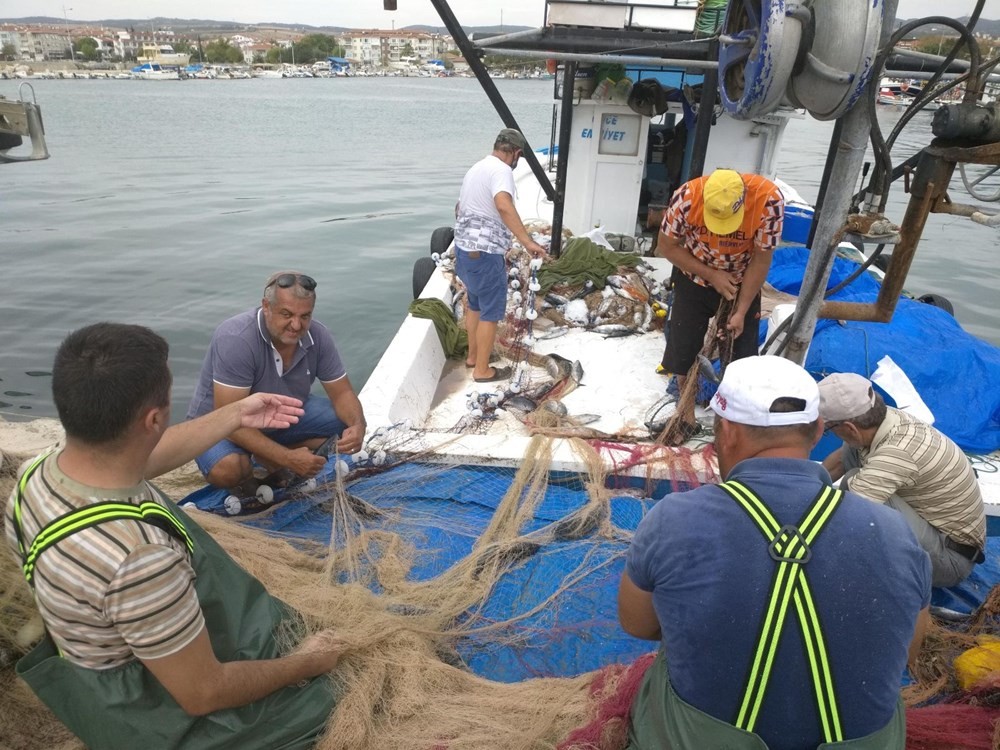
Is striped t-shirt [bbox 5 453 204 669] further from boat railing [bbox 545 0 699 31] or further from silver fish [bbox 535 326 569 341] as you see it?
boat railing [bbox 545 0 699 31]

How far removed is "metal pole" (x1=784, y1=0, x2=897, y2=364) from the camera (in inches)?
102

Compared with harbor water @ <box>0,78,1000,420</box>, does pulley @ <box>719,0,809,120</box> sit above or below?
above

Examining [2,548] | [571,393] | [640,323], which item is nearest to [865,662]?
[2,548]

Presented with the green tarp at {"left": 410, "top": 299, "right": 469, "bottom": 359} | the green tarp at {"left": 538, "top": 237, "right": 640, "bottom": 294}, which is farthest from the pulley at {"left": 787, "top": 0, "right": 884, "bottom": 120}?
the green tarp at {"left": 538, "top": 237, "right": 640, "bottom": 294}

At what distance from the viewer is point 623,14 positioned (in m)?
5.96

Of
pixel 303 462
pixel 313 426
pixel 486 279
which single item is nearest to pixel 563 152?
pixel 486 279

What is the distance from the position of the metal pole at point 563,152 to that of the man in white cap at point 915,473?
4.68 m

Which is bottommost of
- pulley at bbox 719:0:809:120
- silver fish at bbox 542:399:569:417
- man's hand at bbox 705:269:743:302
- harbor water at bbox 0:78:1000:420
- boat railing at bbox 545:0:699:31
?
harbor water at bbox 0:78:1000:420

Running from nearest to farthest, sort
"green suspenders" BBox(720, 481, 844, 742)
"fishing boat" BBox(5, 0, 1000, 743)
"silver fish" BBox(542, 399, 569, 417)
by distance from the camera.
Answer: "green suspenders" BBox(720, 481, 844, 742) < "fishing boat" BBox(5, 0, 1000, 743) < "silver fish" BBox(542, 399, 569, 417)

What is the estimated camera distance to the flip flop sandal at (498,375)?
5.42 m

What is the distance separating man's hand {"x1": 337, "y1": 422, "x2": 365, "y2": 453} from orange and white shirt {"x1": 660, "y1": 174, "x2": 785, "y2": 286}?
220 cm

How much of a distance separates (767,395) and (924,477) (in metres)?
1.60

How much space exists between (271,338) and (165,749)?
6.62 ft

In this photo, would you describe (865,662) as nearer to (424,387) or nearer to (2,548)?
(2,548)
